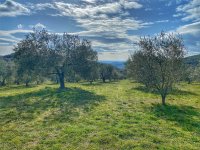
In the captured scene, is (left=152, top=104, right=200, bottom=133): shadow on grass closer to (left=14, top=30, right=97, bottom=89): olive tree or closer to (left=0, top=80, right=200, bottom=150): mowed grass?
(left=0, top=80, right=200, bottom=150): mowed grass

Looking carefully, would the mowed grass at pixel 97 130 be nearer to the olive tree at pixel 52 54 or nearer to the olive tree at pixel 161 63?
the olive tree at pixel 161 63

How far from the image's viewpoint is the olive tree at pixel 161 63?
34688 mm

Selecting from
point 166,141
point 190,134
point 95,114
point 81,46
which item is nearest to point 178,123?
point 190,134

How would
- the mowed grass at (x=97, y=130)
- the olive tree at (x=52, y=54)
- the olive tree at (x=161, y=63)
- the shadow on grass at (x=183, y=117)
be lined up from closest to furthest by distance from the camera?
the mowed grass at (x=97, y=130) < the shadow on grass at (x=183, y=117) < the olive tree at (x=161, y=63) < the olive tree at (x=52, y=54)

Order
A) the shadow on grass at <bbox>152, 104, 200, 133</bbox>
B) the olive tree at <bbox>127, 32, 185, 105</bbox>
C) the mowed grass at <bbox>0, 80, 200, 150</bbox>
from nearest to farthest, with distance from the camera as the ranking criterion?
the mowed grass at <bbox>0, 80, 200, 150</bbox>
the shadow on grass at <bbox>152, 104, 200, 133</bbox>
the olive tree at <bbox>127, 32, 185, 105</bbox>

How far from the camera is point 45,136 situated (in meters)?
18.7

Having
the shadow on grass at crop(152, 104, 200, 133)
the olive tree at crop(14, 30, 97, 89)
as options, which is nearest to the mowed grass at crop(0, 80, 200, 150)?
the shadow on grass at crop(152, 104, 200, 133)

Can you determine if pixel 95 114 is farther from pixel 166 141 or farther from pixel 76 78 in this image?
pixel 76 78

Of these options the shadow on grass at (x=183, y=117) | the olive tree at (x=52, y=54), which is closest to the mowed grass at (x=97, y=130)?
the shadow on grass at (x=183, y=117)

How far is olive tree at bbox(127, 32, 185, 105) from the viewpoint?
114 ft

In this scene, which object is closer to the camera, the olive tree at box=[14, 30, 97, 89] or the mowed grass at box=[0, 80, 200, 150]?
the mowed grass at box=[0, 80, 200, 150]

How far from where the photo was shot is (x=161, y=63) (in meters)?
35.5

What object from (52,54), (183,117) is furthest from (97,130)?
(52,54)

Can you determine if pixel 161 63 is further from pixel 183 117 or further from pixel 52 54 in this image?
pixel 52 54
